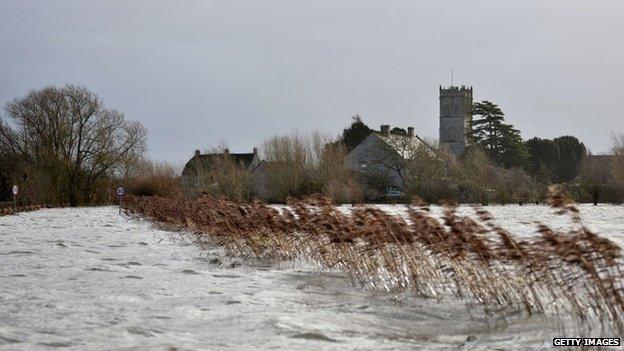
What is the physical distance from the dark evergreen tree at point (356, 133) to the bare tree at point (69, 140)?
23.6 meters

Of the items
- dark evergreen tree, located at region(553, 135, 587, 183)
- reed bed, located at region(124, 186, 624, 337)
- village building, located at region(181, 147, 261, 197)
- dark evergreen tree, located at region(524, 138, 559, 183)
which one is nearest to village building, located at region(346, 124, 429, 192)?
village building, located at region(181, 147, 261, 197)

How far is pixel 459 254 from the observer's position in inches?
332

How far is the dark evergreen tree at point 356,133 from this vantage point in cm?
7516

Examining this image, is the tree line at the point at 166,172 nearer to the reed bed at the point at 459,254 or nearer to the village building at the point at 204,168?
the village building at the point at 204,168

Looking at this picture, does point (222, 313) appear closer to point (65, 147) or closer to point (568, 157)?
point (65, 147)

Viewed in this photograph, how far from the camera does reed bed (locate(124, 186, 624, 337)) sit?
6.91 m

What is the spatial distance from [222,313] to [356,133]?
67752 mm

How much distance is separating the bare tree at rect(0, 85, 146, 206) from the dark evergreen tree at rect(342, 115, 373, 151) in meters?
23.6

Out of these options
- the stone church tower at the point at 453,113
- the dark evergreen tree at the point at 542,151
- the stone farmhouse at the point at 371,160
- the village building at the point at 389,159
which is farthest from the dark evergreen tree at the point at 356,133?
the stone church tower at the point at 453,113

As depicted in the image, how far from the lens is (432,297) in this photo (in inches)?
368

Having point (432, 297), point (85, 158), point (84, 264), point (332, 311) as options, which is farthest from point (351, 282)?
point (85, 158)

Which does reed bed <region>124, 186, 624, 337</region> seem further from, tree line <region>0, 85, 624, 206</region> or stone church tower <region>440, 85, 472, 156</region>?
stone church tower <region>440, 85, 472, 156</region>

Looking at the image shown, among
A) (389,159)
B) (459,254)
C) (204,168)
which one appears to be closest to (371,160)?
(389,159)

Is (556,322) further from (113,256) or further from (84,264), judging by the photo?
(113,256)
